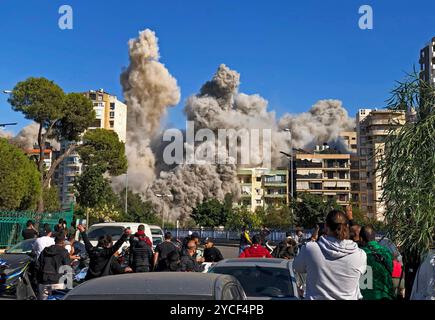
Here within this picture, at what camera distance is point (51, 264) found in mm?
10805

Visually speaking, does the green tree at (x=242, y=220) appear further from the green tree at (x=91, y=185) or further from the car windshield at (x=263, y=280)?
the car windshield at (x=263, y=280)

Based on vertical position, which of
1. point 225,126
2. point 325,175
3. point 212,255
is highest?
point 225,126

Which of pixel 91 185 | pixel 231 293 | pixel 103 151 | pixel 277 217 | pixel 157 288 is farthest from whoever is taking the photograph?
pixel 277 217

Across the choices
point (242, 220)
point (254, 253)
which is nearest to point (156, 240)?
point (254, 253)

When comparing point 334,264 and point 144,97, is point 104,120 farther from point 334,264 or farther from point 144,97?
point 334,264

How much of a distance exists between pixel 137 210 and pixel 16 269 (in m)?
74.6

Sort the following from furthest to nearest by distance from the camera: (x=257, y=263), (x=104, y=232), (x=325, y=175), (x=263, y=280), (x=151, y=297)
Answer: (x=325, y=175) < (x=104, y=232) < (x=257, y=263) < (x=263, y=280) < (x=151, y=297)

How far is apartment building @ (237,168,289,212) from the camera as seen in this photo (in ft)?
384

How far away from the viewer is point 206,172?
112 m

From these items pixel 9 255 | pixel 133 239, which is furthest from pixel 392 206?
pixel 9 255

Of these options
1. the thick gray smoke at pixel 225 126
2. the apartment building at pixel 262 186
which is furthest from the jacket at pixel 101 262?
the apartment building at pixel 262 186

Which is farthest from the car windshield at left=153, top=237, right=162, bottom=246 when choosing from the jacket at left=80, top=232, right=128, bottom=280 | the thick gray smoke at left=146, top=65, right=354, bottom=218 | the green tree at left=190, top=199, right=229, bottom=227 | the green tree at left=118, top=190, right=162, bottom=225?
the thick gray smoke at left=146, top=65, right=354, bottom=218
